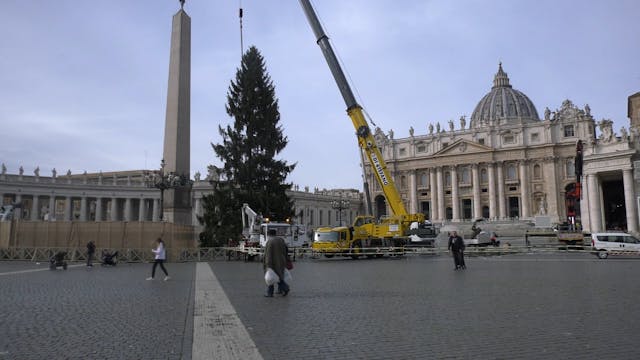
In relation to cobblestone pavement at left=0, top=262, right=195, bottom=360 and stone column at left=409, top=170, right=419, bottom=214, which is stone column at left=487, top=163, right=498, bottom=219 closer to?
stone column at left=409, top=170, right=419, bottom=214

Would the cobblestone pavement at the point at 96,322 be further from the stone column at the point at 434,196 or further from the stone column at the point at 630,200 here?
the stone column at the point at 434,196

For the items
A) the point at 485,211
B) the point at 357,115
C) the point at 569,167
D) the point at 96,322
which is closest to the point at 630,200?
the point at 357,115

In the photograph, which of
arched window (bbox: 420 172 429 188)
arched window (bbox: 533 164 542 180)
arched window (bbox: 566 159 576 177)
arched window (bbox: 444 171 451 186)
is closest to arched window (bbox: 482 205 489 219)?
arched window (bbox: 444 171 451 186)

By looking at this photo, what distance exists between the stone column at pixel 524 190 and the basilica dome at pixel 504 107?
847 inches

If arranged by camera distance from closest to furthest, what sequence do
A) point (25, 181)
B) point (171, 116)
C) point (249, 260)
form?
1. point (171, 116)
2. point (249, 260)
3. point (25, 181)

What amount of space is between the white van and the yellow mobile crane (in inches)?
325

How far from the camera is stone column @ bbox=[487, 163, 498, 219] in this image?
75562 millimetres

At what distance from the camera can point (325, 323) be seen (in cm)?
692

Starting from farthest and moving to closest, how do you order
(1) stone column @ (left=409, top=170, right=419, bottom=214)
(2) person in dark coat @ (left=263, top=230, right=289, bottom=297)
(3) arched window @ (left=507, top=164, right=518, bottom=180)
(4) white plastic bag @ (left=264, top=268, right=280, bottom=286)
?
(1) stone column @ (left=409, top=170, right=419, bottom=214) < (3) arched window @ (left=507, top=164, right=518, bottom=180) < (2) person in dark coat @ (left=263, top=230, right=289, bottom=297) < (4) white plastic bag @ (left=264, top=268, right=280, bottom=286)

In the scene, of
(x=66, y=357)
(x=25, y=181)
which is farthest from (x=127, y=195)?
(x=66, y=357)

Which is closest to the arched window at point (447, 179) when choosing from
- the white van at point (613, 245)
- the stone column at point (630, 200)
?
the stone column at point (630, 200)

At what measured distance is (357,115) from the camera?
1033 inches

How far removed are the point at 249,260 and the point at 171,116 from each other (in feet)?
27.0

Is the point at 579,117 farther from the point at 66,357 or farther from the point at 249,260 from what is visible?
the point at 66,357
